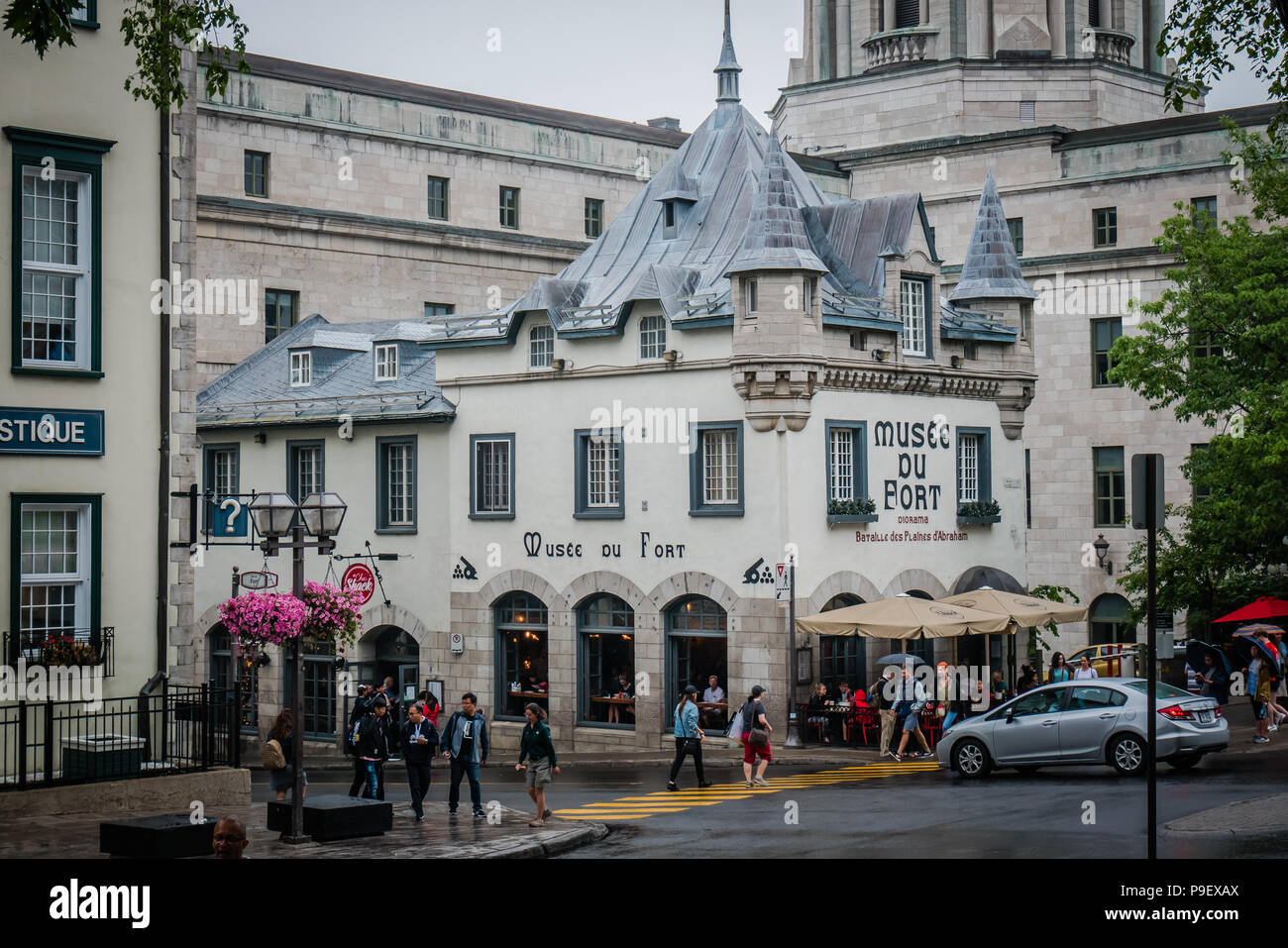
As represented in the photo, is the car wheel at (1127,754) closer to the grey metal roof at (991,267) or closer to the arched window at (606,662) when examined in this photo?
the arched window at (606,662)

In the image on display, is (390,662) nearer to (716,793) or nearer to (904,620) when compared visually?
(904,620)

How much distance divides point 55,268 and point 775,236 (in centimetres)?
1723

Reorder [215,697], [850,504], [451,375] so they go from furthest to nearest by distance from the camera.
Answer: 1. [451,375]
2. [850,504]
3. [215,697]

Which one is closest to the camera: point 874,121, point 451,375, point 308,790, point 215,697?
point 215,697

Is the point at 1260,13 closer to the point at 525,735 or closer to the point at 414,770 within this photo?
the point at 525,735

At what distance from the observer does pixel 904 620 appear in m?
33.5

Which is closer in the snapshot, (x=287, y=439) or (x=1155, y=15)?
(x=287, y=439)

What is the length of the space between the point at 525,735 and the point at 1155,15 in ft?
168

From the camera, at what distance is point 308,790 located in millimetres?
30250

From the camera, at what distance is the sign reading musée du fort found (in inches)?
846

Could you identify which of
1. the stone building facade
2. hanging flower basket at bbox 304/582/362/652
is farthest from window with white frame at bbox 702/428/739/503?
the stone building facade


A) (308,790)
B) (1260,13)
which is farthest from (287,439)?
(1260,13)

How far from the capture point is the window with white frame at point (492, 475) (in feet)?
131

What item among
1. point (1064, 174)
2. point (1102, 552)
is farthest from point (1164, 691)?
point (1064, 174)
